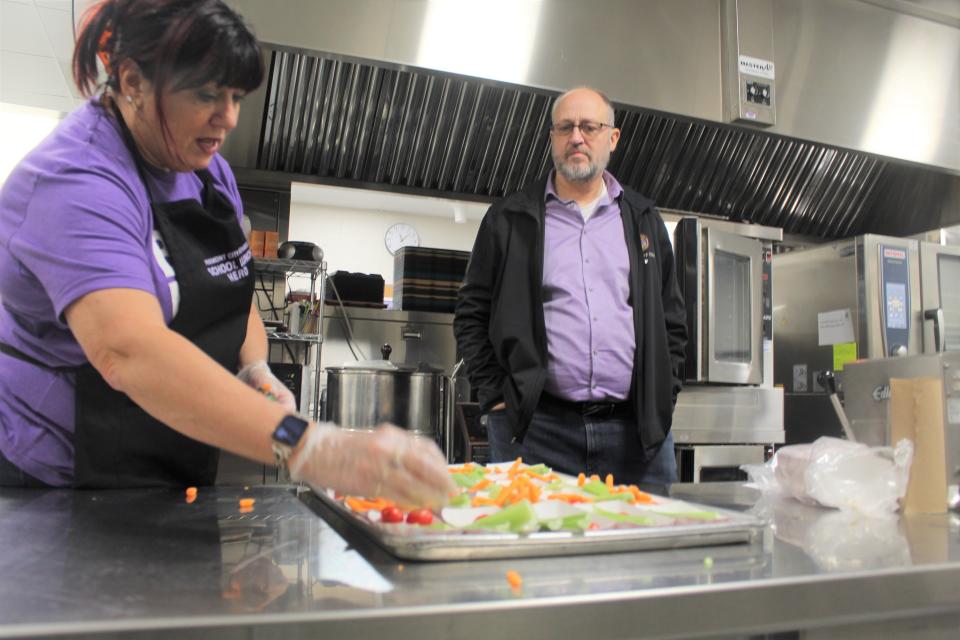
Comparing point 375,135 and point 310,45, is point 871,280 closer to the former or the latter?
point 375,135

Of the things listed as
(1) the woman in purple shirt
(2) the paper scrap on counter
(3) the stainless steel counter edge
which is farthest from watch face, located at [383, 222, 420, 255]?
(3) the stainless steel counter edge

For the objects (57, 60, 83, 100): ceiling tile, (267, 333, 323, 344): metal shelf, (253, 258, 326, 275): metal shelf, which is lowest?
(267, 333, 323, 344): metal shelf

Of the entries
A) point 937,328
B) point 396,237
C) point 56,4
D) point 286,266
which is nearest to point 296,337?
point 286,266

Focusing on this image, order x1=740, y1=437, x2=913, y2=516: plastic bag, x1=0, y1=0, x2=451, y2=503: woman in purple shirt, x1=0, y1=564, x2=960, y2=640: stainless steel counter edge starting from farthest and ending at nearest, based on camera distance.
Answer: x1=740, y1=437, x2=913, y2=516: plastic bag → x1=0, y1=0, x2=451, y2=503: woman in purple shirt → x1=0, y1=564, x2=960, y2=640: stainless steel counter edge

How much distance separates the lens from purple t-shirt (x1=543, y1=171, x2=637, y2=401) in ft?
6.06

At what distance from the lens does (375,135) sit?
2916mm

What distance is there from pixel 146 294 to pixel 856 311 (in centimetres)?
332

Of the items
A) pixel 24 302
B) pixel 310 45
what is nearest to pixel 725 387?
pixel 310 45

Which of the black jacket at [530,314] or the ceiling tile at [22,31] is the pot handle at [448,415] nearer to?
the black jacket at [530,314]

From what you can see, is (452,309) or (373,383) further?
(452,309)

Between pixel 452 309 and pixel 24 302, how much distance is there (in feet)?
7.75

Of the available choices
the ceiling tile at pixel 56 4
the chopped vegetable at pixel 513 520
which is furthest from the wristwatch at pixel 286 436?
the ceiling tile at pixel 56 4

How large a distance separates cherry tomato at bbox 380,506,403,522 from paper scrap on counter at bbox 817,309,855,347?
3131 mm

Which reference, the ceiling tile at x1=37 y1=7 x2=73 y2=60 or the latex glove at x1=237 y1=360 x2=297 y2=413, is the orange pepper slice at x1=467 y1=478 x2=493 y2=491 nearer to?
the latex glove at x1=237 y1=360 x2=297 y2=413
